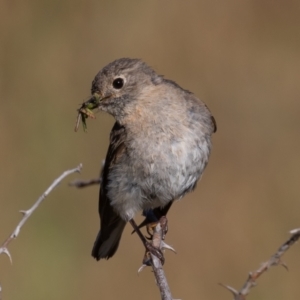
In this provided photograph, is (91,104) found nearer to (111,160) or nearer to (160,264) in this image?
(111,160)

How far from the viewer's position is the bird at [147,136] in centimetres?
517

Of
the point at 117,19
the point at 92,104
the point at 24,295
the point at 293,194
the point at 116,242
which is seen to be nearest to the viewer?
the point at 92,104

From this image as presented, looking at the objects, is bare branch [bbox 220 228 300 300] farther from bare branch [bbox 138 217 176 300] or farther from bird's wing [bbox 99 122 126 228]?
bird's wing [bbox 99 122 126 228]

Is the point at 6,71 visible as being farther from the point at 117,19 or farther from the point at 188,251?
the point at 188,251

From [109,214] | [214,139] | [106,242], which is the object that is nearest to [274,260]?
[109,214]

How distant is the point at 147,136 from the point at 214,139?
10.6 ft

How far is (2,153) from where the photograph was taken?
7742mm

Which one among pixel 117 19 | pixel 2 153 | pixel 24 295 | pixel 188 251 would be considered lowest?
pixel 24 295

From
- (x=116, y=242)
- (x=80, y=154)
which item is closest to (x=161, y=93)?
(x=116, y=242)

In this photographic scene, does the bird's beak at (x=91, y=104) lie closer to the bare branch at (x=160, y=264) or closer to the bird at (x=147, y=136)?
the bird at (x=147, y=136)

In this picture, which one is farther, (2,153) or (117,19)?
(117,19)

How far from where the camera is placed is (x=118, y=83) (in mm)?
5258

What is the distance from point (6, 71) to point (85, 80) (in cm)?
81

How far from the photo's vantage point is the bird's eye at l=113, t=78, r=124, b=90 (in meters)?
5.24
